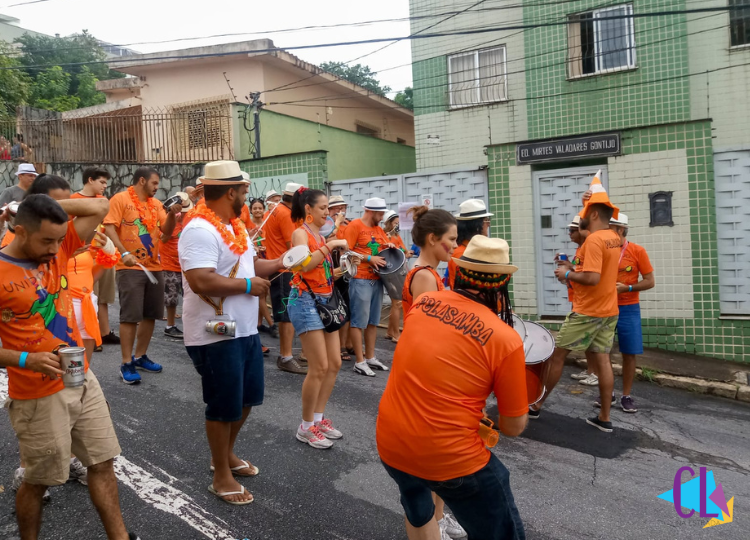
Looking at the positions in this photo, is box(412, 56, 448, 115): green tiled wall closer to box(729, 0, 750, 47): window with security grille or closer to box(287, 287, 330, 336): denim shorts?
box(729, 0, 750, 47): window with security grille

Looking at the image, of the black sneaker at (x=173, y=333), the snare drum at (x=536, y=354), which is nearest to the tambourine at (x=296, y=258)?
the snare drum at (x=536, y=354)

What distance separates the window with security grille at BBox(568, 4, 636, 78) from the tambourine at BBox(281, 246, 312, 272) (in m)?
10.4

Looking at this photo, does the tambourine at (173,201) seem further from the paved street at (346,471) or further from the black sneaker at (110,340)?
the black sneaker at (110,340)

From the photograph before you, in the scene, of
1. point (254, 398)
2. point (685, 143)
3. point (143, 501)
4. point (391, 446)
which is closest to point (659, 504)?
point (391, 446)

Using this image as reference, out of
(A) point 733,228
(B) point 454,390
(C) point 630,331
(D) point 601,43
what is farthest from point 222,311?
(D) point 601,43

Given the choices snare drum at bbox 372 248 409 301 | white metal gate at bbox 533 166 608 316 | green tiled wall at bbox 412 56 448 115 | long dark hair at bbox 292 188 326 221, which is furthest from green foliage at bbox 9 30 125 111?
long dark hair at bbox 292 188 326 221

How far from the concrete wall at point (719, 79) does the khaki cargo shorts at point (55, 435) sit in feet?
39.4

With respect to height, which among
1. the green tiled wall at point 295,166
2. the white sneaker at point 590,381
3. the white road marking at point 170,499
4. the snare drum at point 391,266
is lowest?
the white sneaker at point 590,381

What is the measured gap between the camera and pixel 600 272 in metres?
5.25

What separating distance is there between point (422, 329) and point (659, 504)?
8.50 feet

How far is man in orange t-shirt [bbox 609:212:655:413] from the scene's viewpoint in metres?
5.98

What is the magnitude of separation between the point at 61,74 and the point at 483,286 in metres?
29.9

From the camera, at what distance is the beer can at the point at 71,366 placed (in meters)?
2.74

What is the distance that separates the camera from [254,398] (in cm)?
378
